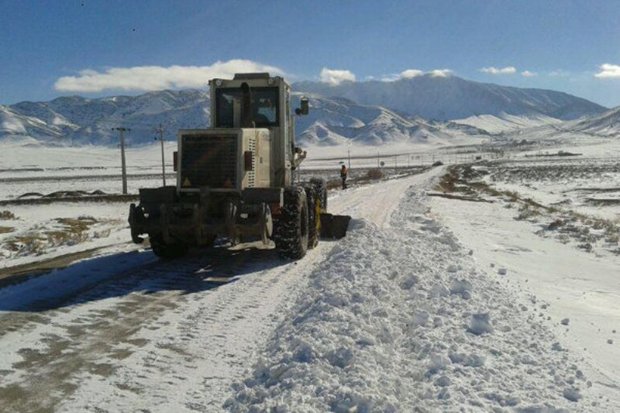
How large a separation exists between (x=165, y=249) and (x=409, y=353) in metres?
6.29

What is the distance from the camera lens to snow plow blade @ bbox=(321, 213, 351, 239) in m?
13.4

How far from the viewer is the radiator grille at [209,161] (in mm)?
9430

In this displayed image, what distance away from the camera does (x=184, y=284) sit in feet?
28.1

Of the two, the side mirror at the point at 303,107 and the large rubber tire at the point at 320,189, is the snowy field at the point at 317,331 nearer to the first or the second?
the large rubber tire at the point at 320,189

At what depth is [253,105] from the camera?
11.1m

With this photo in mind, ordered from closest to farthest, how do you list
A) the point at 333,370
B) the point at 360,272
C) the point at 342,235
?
the point at 333,370 < the point at 360,272 < the point at 342,235

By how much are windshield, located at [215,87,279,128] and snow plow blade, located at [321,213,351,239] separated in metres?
3.34

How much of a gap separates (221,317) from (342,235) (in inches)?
265

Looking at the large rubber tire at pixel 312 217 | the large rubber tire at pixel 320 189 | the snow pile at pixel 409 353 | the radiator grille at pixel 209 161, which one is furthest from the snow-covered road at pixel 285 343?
the large rubber tire at pixel 320 189

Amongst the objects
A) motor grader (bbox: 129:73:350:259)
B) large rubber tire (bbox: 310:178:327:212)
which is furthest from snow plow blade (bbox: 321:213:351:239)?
motor grader (bbox: 129:73:350:259)

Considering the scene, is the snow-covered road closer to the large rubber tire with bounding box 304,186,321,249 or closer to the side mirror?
the large rubber tire with bounding box 304,186,321,249

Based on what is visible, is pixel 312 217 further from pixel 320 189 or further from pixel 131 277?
pixel 131 277

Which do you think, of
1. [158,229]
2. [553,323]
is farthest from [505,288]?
[158,229]

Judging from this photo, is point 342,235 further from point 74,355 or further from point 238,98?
point 74,355
